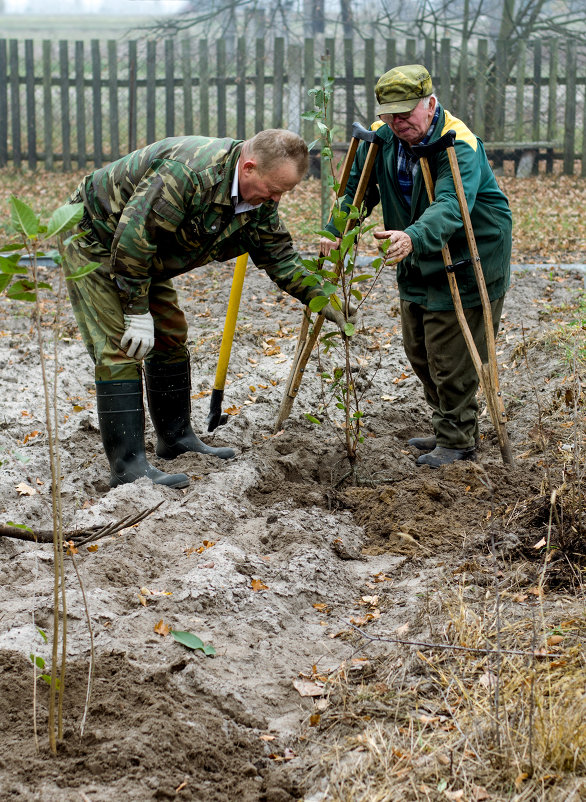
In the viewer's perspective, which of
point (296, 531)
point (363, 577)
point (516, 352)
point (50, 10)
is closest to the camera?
point (363, 577)

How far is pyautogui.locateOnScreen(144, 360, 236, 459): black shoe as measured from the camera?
4.62 m

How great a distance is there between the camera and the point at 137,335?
4.05 metres

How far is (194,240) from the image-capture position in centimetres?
398

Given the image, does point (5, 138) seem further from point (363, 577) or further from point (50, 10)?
point (50, 10)

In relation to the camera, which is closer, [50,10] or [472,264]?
[472,264]

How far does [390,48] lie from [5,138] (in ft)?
21.2

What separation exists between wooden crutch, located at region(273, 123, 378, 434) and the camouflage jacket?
275mm

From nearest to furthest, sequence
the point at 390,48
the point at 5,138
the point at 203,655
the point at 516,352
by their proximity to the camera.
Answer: the point at 203,655, the point at 516,352, the point at 390,48, the point at 5,138

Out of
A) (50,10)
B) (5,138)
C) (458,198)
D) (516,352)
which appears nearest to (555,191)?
(516,352)

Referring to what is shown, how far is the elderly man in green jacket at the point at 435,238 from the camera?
149 inches

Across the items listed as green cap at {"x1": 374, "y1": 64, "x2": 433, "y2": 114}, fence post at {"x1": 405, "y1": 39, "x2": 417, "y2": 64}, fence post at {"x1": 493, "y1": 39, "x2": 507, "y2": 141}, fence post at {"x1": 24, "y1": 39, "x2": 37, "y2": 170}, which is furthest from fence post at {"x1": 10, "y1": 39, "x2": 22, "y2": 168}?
green cap at {"x1": 374, "y1": 64, "x2": 433, "y2": 114}

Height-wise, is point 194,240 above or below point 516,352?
above

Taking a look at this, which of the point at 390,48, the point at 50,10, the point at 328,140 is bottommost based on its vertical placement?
the point at 328,140

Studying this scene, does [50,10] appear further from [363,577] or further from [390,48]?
[363,577]
